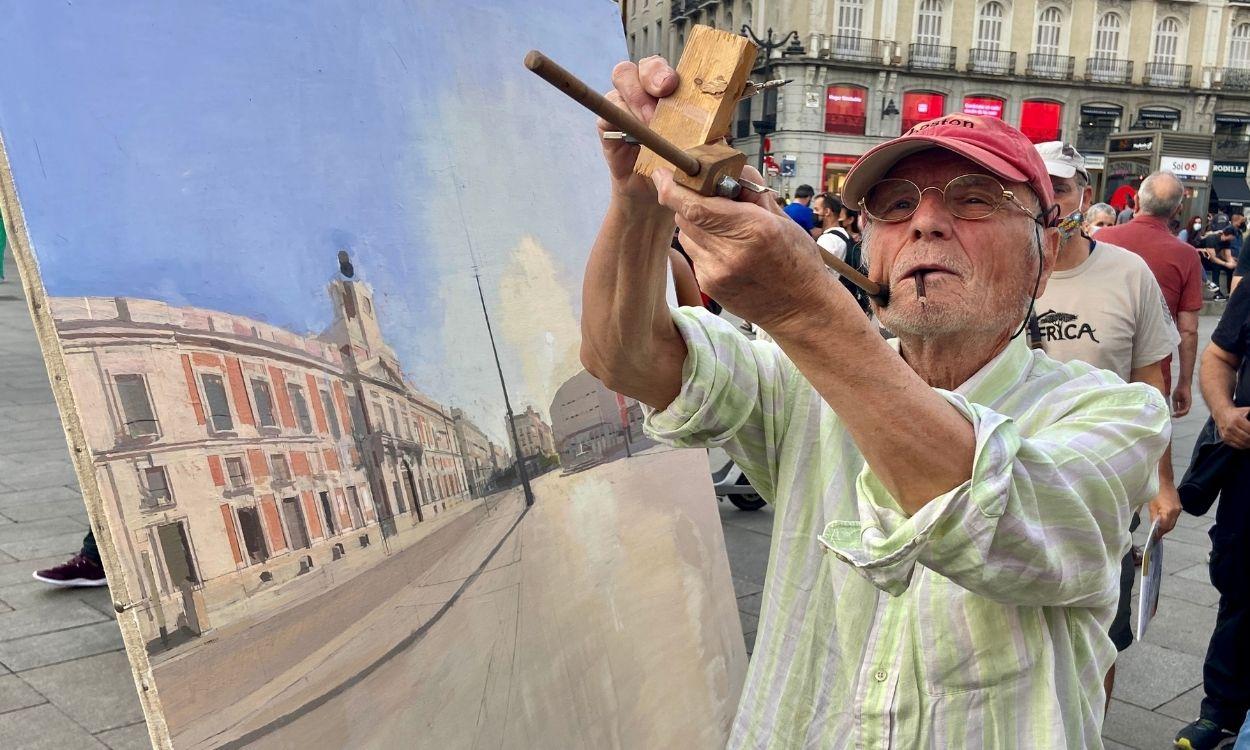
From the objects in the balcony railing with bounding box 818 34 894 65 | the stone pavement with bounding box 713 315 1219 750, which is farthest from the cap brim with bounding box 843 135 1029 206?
the balcony railing with bounding box 818 34 894 65

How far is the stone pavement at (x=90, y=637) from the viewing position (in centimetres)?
282

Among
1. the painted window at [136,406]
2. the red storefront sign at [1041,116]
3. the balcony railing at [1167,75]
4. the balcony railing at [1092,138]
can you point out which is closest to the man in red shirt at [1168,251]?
the painted window at [136,406]

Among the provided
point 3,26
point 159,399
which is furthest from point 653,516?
point 3,26

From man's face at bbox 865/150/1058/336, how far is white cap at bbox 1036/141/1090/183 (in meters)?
1.97

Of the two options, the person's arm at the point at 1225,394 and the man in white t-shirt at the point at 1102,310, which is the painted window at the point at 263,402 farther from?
the person's arm at the point at 1225,394

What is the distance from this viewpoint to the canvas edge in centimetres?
104

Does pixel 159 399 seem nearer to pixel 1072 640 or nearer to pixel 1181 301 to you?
pixel 1072 640

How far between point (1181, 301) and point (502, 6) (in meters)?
3.72

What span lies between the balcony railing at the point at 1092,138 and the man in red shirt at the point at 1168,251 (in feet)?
111

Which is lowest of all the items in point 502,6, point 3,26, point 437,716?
point 437,716

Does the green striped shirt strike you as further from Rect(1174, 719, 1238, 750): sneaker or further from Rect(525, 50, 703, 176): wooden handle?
Rect(1174, 719, 1238, 750): sneaker

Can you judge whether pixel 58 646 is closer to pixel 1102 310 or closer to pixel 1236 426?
pixel 1102 310

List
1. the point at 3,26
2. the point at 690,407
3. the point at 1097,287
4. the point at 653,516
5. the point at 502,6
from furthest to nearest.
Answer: the point at 1097,287, the point at 653,516, the point at 502,6, the point at 690,407, the point at 3,26

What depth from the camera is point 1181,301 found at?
4.26m
